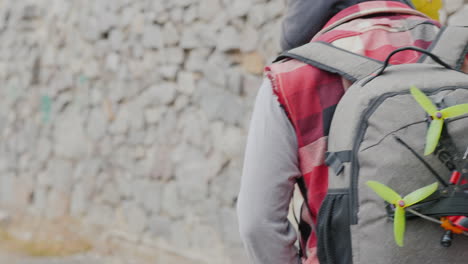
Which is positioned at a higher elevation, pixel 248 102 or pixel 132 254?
pixel 248 102

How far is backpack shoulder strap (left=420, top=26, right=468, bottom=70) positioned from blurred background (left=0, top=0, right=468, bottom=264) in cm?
157

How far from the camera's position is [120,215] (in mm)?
5211

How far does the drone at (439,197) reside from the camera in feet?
3.81

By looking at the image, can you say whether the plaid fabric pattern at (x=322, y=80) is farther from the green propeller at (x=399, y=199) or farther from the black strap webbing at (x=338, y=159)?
the green propeller at (x=399, y=199)

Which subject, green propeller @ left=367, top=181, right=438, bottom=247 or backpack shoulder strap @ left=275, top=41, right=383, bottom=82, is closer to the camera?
green propeller @ left=367, top=181, right=438, bottom=247

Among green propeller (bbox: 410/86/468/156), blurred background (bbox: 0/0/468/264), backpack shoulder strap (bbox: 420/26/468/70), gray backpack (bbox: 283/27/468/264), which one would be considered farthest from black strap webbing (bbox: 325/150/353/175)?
blurred background (bbox: 0/0/468/264)

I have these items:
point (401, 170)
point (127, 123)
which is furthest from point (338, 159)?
point (127, 123)

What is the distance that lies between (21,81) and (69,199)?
1345 millimetres

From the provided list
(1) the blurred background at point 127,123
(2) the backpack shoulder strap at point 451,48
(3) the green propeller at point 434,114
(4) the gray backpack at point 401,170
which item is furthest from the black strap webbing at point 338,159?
(1) the blurred background at point 127,123

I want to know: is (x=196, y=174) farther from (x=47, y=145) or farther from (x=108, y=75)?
(x=47, y=145)

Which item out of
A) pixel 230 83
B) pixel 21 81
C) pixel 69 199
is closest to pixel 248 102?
pixel 230 83

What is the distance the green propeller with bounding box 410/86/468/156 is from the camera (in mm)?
1163

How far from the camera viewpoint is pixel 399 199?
45.8 inches

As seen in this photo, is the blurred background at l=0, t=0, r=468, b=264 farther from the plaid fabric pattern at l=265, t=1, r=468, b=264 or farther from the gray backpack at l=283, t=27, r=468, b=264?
the gray backpack at l=283, t=27, r=468, b=264
